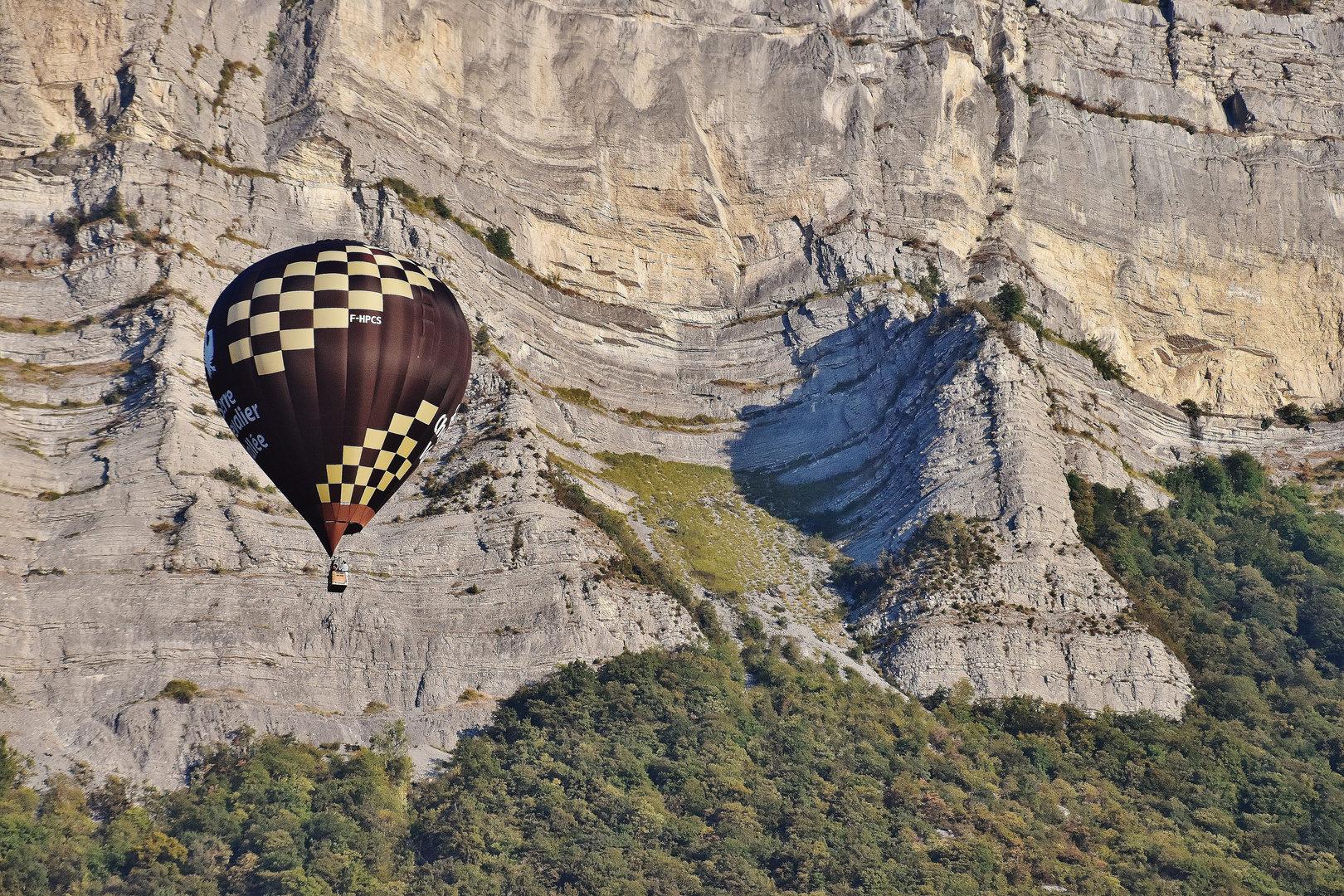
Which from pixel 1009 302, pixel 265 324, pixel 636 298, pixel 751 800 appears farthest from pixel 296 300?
pixel 1009 302

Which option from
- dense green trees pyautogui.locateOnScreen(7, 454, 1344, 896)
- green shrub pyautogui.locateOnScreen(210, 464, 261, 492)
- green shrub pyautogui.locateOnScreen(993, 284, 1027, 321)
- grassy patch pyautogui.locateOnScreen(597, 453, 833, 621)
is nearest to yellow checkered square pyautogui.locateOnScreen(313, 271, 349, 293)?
dense green trees pyautogui.locateOnScreen(7, 454, 1344, 896)

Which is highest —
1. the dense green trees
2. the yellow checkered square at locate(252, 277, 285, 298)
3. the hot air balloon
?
the yellow checkered square at locate(252, 277, 285, 298)

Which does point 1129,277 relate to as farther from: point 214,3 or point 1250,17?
point 214,3

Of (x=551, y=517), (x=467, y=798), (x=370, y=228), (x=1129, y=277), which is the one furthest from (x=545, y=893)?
(x=1129, y=277)

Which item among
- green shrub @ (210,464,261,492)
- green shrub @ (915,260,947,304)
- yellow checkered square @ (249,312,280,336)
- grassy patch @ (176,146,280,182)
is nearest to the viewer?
yellow checkered square @ (249,312,280,336)

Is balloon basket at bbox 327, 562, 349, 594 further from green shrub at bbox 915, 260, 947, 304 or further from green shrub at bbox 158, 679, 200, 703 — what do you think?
green shrub at bbox 915, 260, 947, 304

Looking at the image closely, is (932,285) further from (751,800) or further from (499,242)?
(751,800)
